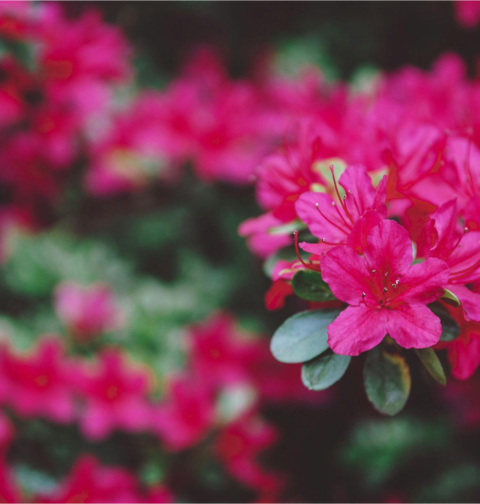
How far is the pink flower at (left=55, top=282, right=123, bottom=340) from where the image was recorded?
53.2 inches

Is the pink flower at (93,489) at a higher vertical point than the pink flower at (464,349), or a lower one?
higher

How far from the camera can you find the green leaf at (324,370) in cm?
63

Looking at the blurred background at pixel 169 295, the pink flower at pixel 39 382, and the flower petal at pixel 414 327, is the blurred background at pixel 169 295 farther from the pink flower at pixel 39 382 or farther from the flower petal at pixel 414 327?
the flower petal at pixel 414 327

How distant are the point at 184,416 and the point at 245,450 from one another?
162 millimetres

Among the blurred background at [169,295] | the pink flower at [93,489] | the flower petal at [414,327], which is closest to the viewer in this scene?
the flower petal at [414,327]

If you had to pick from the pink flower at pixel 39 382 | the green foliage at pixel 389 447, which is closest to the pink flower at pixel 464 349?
the green foliage at pixel 389 447

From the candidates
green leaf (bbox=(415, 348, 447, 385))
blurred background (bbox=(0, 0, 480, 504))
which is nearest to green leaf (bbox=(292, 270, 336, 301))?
green leaf (bbox=(415, 348, 447, 385))

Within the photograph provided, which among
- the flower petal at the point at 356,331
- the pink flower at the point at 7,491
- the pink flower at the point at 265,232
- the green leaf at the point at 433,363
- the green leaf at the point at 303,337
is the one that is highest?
the pink flower at the point at 265,232

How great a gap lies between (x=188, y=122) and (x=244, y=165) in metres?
0.21

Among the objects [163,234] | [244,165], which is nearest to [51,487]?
[163,234]

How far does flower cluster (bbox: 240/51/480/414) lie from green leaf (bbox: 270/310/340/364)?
0.03 metres

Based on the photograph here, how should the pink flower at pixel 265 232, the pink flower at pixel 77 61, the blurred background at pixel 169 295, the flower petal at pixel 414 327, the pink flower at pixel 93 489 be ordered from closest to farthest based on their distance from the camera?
the flower petal at pixel 414 327, the pink flower at pixel 265 232, the pink flower at pixel 93 489, the blurred background at pixel 169 295, the pink flower at pixel 77 61

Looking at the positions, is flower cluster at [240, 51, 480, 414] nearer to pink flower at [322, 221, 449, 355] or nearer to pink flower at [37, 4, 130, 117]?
pink flower at [322, 221, 449, 355]

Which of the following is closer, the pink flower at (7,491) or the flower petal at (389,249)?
the flower petal at (389,249)
